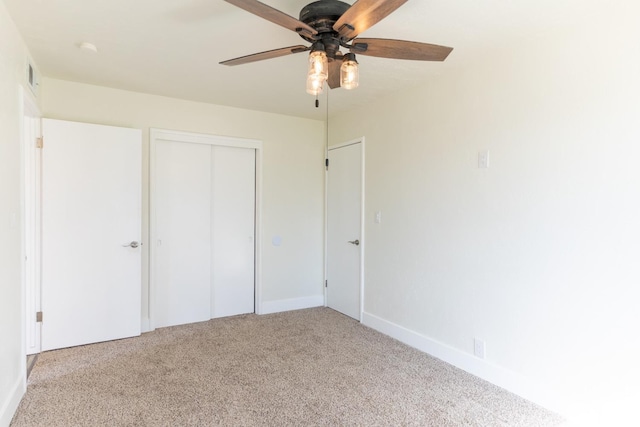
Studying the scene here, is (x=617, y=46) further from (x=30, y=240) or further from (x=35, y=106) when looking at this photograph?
(x=30, y=240)

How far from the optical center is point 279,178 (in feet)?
14.1

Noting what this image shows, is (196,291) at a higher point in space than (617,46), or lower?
lower

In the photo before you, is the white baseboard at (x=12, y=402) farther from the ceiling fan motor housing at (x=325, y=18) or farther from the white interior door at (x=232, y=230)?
the ceiling fan motor housing at (x=325, y=18)

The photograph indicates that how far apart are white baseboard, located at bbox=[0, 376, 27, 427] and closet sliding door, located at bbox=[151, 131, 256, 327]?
53.0 inches

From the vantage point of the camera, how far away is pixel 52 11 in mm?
2043

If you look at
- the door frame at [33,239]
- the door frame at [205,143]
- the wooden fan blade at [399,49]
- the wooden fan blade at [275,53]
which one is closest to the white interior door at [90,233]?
the door frame at [33,239]

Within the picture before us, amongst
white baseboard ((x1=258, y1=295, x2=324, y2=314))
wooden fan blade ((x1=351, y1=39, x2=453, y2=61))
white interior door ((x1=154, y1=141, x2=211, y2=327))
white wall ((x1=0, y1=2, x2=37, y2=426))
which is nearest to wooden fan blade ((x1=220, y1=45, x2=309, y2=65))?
wooden fan blade ((x1=351, y1=39, x2=453, y2=61))

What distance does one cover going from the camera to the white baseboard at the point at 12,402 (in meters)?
1.92

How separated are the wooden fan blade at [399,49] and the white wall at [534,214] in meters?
0.90

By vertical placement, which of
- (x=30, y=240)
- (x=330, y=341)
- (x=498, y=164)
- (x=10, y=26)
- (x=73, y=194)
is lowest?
(x=330, y=341)

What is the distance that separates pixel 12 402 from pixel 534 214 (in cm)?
340

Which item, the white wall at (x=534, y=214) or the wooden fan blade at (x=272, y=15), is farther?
the white wall at (x=534, y=214)

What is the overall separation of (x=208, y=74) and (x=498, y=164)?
2.41 m

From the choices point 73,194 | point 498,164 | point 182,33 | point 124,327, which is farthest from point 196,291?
point 498,164
